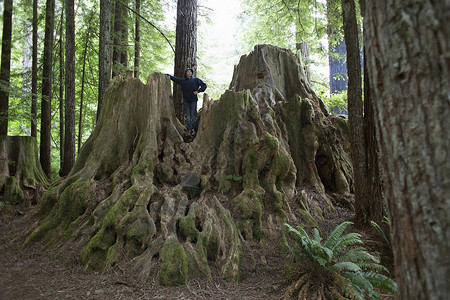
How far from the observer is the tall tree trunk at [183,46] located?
862 centimetres

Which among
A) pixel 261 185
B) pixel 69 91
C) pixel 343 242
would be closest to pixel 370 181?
pixel 343 242

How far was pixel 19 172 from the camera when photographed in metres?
8.46

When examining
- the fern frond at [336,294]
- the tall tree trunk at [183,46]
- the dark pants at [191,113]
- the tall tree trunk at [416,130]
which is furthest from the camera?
the tall tree trunk at [183,46]

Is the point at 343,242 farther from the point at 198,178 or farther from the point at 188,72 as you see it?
the point at 188,72

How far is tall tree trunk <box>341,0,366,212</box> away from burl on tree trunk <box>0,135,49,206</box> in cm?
812

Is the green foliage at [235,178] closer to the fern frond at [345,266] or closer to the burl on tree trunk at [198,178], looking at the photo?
the burl on tree trunk at [198,178]

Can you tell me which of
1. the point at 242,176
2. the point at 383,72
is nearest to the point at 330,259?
the point at 242,176

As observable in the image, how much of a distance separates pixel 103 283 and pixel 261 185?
10.6ft

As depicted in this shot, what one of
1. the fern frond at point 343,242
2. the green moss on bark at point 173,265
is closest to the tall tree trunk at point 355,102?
the fern frond at point 343,242

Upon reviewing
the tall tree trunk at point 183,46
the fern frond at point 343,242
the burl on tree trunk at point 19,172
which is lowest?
the fern frond at point 343,242

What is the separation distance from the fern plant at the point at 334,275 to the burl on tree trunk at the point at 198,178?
3.23 feet

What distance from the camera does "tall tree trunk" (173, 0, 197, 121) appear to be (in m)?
8.62

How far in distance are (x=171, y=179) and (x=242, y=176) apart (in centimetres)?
142

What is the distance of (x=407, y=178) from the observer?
183 cm
